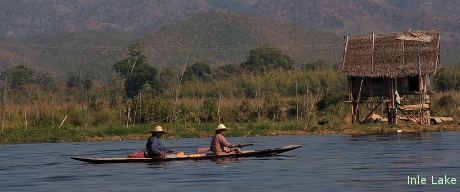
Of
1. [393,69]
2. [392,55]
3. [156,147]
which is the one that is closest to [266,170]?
[156,147]

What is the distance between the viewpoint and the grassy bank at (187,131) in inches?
1414

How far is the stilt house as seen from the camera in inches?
1550

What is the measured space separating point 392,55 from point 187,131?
942 cm

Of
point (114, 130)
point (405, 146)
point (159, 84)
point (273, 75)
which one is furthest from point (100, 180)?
point (159, 84)

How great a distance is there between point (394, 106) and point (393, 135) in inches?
194

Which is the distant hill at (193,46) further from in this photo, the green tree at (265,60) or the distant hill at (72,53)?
the green tree at (265,60)

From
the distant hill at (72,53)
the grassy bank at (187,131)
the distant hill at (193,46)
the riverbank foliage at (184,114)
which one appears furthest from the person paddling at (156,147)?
the distant hill at (72,53)

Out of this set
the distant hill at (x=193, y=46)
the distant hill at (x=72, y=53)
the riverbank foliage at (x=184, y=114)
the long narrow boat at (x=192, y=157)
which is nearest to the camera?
the long narrow boat at (x=192, y=157)

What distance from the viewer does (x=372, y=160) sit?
23734 mm

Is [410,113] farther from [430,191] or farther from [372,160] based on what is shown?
[430,191]

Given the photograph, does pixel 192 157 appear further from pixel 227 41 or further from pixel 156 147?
pixel 227 41

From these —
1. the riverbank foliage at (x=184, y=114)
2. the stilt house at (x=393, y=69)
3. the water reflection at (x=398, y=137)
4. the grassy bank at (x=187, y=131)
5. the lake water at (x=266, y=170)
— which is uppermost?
the stilt house at (x=393, y=69)

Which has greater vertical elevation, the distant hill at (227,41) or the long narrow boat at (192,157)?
the distant hill at (227,41)

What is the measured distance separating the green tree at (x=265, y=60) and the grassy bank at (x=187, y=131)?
41.1 m
